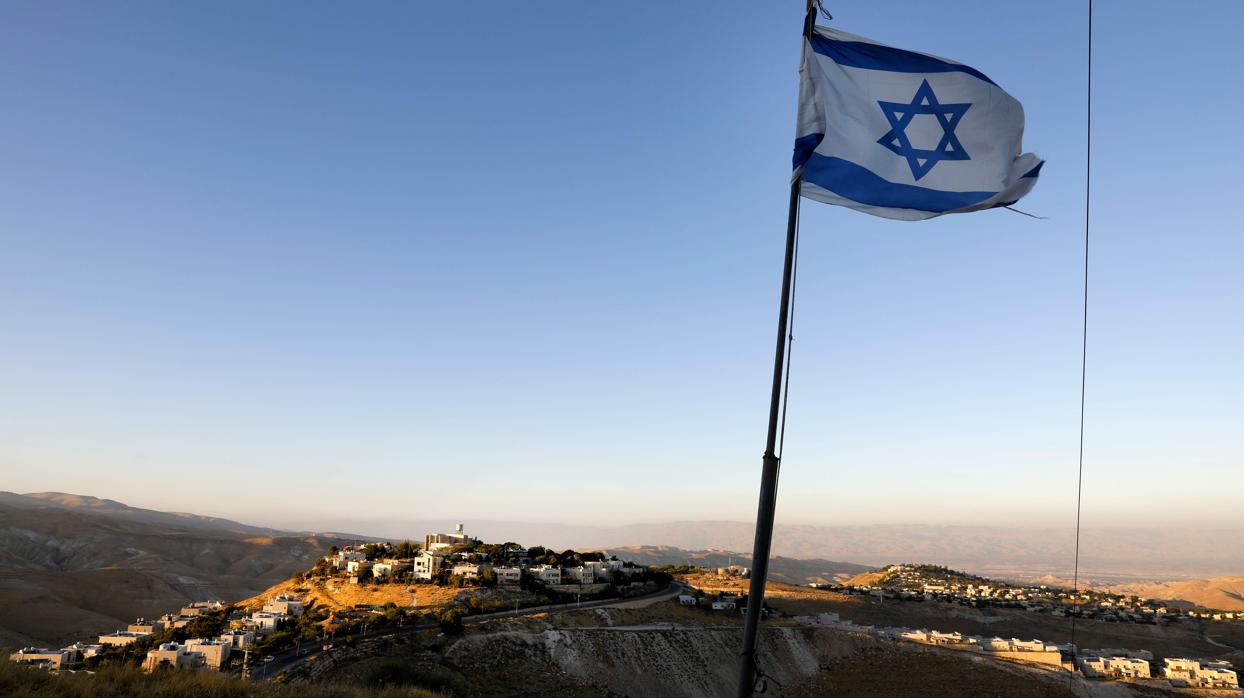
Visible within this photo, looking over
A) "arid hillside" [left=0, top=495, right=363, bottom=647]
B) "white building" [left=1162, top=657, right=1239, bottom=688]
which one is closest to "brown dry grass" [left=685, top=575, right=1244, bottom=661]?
"white building" [left=1162, top=657, right=1239, bottom=688]

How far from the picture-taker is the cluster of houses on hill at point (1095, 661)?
61.8m

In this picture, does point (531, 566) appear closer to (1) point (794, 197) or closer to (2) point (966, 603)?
(2) point (966, 603)

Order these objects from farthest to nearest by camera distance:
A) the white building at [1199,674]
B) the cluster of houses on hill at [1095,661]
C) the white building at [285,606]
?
the cluster of houses on hill at [1095,661]
the white building at [1199,674]
the white building at [285,606]

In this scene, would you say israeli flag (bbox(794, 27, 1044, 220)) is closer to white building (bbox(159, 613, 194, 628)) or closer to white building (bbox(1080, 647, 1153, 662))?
white building (bbox(159, 613, 194, 628))

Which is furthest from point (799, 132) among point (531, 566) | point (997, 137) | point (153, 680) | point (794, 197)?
point (531, 566)

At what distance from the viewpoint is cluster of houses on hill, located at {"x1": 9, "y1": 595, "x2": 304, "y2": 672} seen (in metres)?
38.4

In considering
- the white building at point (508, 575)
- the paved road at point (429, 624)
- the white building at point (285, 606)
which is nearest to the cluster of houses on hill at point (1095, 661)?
the paved road at point (429, 624)

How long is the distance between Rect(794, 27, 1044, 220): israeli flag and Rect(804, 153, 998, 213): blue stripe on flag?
0.01 m

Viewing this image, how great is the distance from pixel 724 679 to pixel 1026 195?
53256 mm

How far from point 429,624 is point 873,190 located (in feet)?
164

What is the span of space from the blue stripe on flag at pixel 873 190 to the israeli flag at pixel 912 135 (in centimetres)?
1

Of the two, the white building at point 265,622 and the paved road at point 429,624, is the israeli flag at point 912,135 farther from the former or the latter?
the white building at point 265,622

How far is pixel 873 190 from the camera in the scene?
396 inches

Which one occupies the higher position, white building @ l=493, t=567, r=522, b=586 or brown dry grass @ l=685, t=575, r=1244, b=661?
white building @ l=493, t=567, r=522, b=586
